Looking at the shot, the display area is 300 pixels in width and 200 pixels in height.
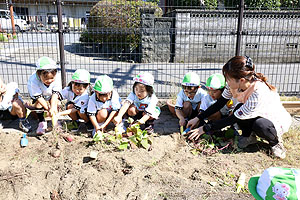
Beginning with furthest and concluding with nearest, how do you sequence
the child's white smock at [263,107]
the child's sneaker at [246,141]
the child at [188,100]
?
the child at [188,100] < the child's sneaker at [246,141] < the child's white smock at [263,107]

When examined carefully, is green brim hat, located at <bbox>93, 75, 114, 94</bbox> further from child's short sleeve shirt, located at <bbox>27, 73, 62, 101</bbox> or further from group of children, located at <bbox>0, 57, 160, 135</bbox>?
child's short sleeve shirt, located at <bbox>27, 73, 62, 101</bbox>

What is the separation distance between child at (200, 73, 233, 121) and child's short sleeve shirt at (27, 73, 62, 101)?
1.91m

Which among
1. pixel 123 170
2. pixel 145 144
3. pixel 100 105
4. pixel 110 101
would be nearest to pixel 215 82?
pixel 145 144

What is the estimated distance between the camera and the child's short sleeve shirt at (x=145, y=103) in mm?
3570

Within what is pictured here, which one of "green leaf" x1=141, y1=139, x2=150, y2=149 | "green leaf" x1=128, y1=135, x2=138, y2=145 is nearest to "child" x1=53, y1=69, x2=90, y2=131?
"green leaf" x1=128, y1=135, x2=138, y2=145

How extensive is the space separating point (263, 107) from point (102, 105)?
1882mm

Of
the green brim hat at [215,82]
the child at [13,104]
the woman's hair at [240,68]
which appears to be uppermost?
the woman's hair at [240,68]

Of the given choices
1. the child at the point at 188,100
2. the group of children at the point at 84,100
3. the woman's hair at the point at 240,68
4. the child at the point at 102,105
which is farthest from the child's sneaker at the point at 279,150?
the child at the point at 102,105

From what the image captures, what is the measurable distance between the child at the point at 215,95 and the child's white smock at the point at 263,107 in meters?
0.49

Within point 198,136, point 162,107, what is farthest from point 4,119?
point 198,136

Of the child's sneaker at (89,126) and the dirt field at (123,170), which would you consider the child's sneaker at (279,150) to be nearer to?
the dirt field at (123,170)

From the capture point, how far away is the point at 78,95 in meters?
3.65

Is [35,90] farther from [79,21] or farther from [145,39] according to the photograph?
[145,39]

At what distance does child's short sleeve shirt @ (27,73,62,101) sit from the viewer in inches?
144
